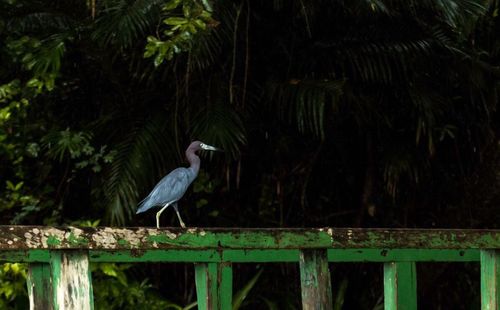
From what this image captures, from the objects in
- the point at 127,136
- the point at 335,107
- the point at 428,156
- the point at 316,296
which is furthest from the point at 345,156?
the point at 316,296

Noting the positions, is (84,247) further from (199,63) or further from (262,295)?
(262,295)

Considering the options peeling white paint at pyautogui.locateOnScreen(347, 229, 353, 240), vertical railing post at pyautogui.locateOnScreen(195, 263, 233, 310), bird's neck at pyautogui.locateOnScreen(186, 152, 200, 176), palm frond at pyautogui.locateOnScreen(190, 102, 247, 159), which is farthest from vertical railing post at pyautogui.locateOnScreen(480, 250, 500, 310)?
palm frond at pyautogui.locateOnScreen(190, 102, 247, 159)

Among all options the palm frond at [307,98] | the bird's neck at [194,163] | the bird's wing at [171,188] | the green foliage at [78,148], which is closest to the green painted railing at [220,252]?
the bird's wing at [171,188]

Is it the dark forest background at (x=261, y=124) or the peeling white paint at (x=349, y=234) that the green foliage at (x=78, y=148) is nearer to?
the dark forest background at (x=261, y=124)

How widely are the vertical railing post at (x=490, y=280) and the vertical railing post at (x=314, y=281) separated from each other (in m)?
0.49

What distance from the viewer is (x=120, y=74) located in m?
6.56

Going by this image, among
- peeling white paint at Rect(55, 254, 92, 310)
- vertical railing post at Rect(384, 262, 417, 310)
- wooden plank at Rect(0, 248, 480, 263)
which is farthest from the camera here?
vertical railing post at Rect(384, 262, 417, 310)

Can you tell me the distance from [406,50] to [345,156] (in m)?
0.96

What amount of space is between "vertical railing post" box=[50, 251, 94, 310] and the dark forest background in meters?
3.69

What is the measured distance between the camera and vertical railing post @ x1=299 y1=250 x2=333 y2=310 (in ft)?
7.07

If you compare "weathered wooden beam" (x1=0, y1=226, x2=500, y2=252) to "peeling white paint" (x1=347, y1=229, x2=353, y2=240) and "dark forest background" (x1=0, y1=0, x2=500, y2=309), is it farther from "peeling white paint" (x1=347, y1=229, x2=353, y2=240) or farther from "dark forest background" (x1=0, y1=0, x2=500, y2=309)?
"dark forest background" (x1=0, y1=0, x2=500, y2=309)

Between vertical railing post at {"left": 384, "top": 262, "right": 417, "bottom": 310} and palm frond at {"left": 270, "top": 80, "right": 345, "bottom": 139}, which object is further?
palm frond at {"left": 270, "top": 80, "right": 345, "bottom": 139}

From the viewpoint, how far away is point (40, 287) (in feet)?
6.48

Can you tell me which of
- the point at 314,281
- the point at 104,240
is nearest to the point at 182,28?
the point at 314,281
